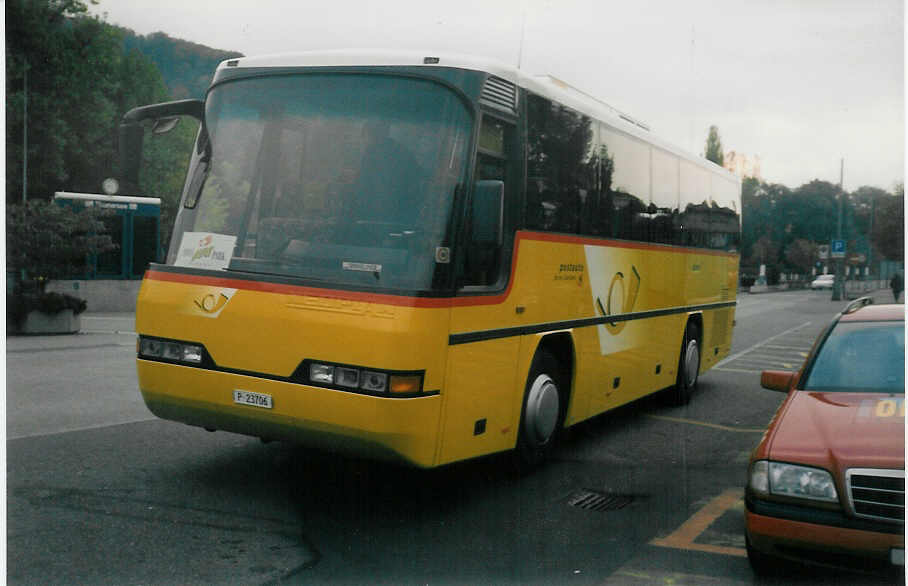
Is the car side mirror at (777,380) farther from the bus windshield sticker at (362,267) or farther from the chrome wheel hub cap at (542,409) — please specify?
the bus windshield sticker at (362,267)

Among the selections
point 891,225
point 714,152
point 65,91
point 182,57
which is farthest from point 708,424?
point 65,91

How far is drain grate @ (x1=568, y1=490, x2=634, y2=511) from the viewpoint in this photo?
6398 mm

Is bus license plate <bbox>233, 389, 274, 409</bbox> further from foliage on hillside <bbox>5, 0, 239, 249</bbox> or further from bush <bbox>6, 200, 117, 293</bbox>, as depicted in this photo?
bush <bbox>6, 200, 117, 293</bbox>

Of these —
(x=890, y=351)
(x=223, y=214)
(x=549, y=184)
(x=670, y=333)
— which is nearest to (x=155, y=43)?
(x=223, y=214)

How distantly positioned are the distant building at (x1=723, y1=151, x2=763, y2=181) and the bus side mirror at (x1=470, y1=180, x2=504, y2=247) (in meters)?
4.15

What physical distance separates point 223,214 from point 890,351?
4.30 m

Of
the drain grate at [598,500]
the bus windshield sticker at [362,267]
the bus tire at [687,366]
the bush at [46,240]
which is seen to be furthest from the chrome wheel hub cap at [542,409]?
the bush at [46,240]

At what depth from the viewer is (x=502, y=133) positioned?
6.37 m

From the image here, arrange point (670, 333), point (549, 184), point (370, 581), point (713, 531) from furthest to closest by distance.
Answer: point (670, 333) < point (549, 184) < point (713, 531) < point (370, 581)

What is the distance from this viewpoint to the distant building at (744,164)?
32.1ft

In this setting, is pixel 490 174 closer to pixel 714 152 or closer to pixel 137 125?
pixel 137 125

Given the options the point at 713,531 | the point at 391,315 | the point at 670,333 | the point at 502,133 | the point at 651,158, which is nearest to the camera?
the point at 391,315

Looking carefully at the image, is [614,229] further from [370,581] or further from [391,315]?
[370,581]

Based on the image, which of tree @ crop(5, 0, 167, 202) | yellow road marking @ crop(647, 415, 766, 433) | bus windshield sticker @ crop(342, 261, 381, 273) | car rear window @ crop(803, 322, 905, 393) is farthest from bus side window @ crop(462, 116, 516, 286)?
tree @ crop(5, 0, 167, 202)
